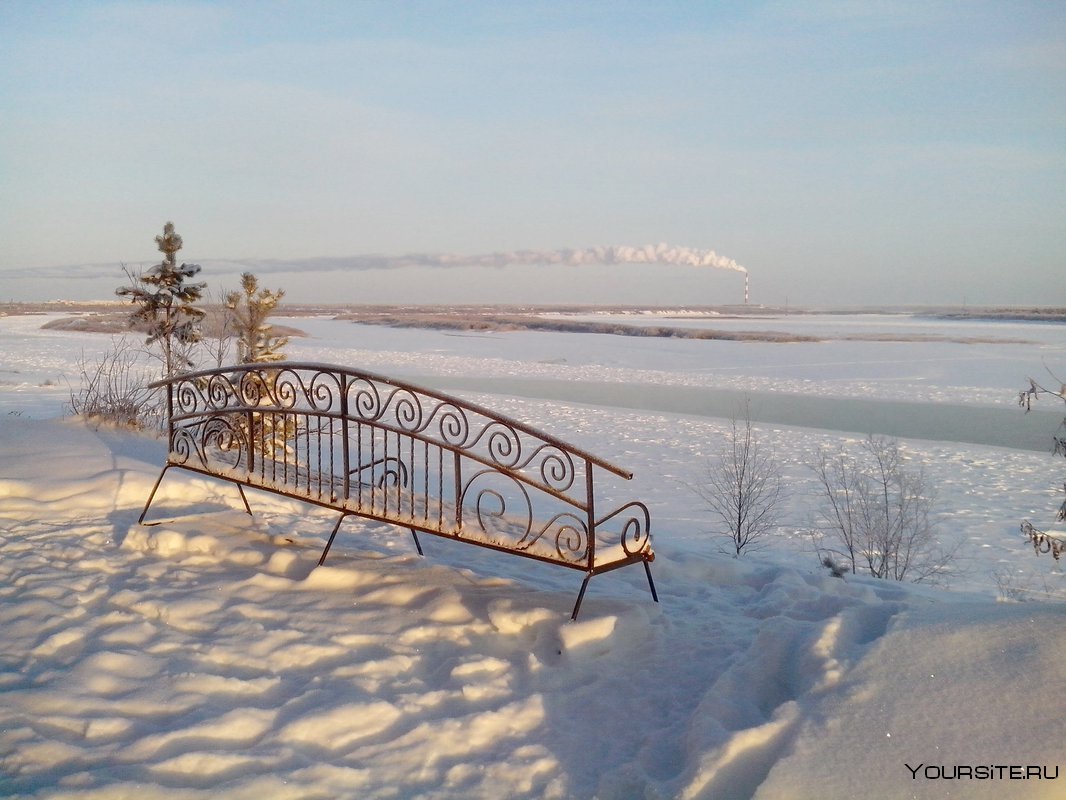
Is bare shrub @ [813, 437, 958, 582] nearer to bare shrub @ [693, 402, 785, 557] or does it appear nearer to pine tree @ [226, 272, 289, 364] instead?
bare shrub @ [693, 402, 785, 557]

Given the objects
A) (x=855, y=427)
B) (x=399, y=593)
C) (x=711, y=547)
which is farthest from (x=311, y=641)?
(x=855, y=427)

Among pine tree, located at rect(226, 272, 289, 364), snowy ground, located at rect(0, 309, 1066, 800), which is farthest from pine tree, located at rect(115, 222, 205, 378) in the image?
snowy ground, located at rect(0, 309, 1066, 800)

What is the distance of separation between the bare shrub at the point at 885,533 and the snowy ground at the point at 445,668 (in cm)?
305

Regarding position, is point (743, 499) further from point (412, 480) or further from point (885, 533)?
point (412, 480)

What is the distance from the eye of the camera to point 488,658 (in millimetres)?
4137

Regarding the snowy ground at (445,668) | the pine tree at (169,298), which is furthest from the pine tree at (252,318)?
the snowy ground at (445,668)

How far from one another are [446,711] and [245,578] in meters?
1.86

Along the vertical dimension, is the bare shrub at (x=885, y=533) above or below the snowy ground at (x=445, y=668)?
below

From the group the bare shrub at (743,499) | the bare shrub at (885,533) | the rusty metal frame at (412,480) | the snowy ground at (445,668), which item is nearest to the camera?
the snowy ground at (445,668)

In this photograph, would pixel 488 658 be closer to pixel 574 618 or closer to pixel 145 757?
pixel 574 618

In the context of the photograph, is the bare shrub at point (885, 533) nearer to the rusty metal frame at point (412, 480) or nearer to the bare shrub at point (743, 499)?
the bare shrub at point (743, 499)

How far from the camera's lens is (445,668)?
4.02m

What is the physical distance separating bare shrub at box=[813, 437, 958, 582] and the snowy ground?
9.99 ft

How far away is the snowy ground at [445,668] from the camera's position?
302cm
